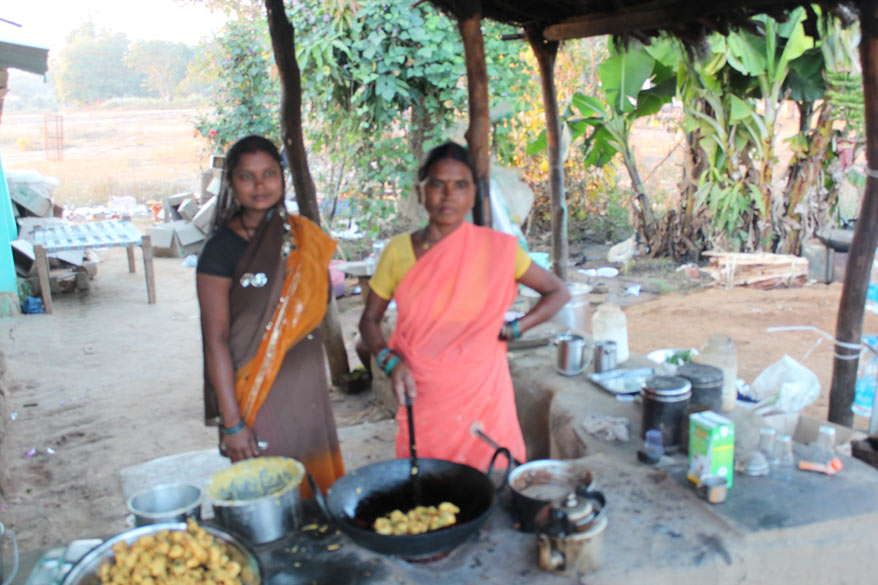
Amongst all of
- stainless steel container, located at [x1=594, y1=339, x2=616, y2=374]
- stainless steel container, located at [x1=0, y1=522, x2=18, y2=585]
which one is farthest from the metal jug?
stainless steel container, located at [x1=0, y1=522, x2=18, y2=585]

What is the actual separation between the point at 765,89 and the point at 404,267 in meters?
7.24

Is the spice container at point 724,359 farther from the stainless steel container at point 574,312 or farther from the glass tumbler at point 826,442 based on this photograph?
the stainless steel container at point 574,312

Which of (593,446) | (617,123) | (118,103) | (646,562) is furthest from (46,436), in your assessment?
(118,103)

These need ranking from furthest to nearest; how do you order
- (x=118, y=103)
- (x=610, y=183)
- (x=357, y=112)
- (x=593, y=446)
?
(x=118, y=103), (x=610, y=183), (x=357, y=112), (x=593, y=446)

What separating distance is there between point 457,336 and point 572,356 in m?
1.15

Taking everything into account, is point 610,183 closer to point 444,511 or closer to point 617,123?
point 617,123

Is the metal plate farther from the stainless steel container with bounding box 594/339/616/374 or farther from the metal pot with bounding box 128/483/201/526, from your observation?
the metal pot with bounding box 128/483/201/526

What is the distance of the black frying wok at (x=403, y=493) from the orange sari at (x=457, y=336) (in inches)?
13.8

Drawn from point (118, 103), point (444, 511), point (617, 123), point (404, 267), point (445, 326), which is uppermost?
point (118, 103)

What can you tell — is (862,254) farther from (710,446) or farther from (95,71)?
(95,71)

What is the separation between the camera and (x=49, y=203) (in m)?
10.8

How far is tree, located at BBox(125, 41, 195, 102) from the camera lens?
1160 inches

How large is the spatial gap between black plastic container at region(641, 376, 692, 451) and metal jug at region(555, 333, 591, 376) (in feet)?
2.98

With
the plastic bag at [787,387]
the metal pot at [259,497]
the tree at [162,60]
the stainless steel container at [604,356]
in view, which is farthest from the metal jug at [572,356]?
the tree at [162,60]
